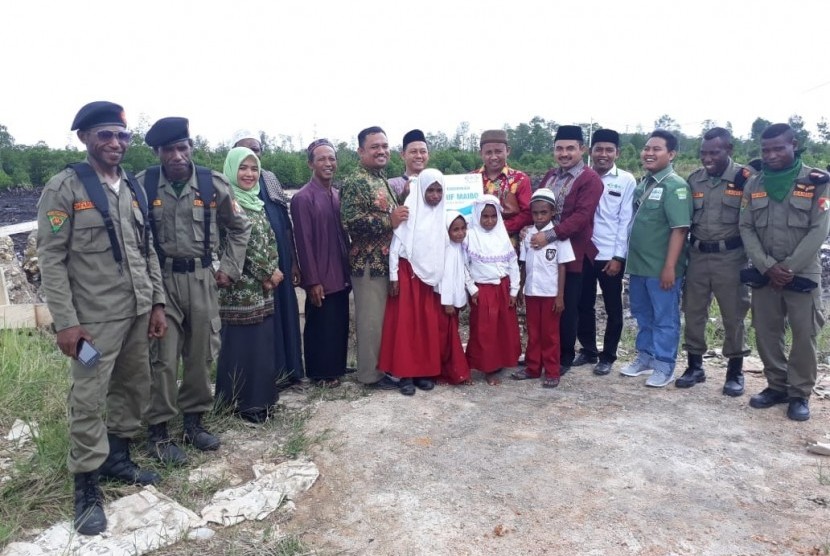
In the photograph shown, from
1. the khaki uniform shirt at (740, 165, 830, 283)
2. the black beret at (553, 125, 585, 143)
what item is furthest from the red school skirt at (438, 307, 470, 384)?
the khaki uniform shirt at (740, 165, 830, 283)

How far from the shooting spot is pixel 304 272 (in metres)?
4.42

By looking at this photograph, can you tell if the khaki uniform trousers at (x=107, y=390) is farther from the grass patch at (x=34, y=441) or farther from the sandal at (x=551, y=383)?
the sandal at (x=551, y=383)

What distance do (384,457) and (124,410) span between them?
54.5 inches

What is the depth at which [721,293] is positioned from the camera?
4.41 metres

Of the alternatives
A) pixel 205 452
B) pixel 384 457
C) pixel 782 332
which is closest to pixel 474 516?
pixel 384 457

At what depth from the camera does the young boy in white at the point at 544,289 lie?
455 centimetres

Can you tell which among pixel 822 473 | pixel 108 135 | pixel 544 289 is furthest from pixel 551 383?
pixel 108 135

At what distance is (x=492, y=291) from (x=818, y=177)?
218 centimetres

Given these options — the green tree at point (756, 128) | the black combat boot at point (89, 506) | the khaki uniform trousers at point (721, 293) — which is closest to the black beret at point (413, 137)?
the khaki uniform trousers at point (721, 293)

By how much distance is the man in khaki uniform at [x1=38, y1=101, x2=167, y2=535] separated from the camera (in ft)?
8.88

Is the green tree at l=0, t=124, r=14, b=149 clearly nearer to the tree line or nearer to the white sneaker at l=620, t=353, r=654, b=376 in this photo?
the tree line

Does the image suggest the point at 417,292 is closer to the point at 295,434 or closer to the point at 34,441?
the point at 295,434

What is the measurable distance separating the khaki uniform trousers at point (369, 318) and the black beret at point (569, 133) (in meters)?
1.69

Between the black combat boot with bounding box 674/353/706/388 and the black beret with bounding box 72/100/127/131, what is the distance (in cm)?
408
